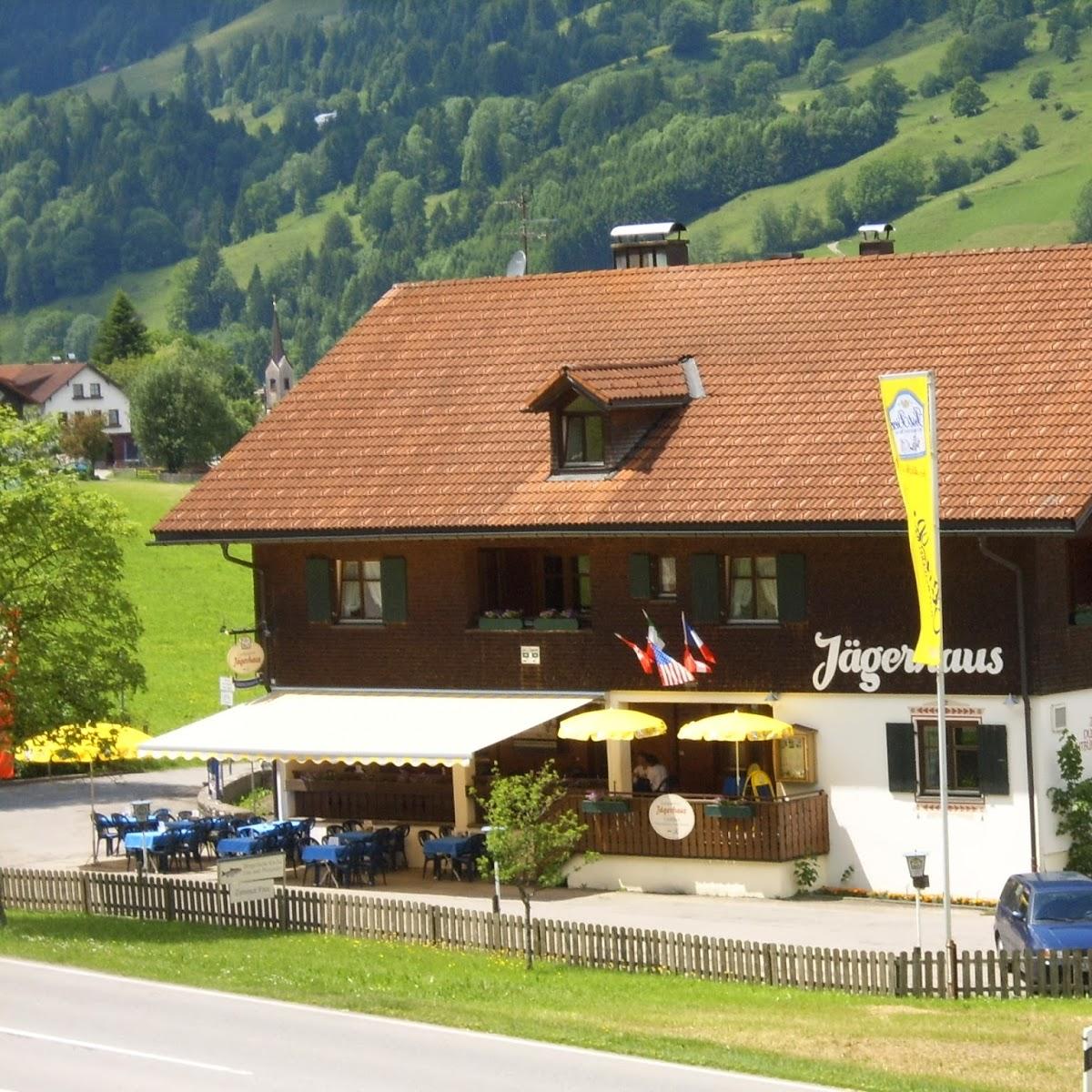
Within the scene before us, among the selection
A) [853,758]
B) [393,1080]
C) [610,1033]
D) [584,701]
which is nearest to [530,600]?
[584,701]

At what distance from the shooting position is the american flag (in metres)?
39.0

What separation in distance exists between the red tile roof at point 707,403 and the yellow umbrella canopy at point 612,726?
294cm

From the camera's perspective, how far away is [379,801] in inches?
1657

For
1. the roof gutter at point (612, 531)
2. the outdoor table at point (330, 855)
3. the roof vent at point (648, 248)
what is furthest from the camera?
the roof vent at point (648, 248)

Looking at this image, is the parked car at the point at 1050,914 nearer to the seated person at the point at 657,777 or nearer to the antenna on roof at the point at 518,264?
the seated person at the point at 657,777

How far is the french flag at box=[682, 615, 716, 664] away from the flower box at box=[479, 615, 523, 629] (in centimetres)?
322

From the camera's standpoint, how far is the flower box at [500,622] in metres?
41.1

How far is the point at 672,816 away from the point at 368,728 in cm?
523

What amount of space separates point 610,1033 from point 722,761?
14872mm

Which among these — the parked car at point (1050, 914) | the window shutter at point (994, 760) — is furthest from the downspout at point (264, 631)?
the parked car at point (1050, 914)

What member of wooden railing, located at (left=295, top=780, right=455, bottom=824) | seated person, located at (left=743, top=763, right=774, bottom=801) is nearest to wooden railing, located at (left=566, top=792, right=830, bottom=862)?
seated person, located at (left=743, top=763, right=774, bottom=801)

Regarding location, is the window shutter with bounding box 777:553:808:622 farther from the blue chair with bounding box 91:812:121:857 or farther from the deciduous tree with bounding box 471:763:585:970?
the blue chair with bounding box 91:812:121:857

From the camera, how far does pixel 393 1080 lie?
2277 centimetres

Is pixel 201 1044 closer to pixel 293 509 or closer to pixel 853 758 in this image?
pixel 853 758
